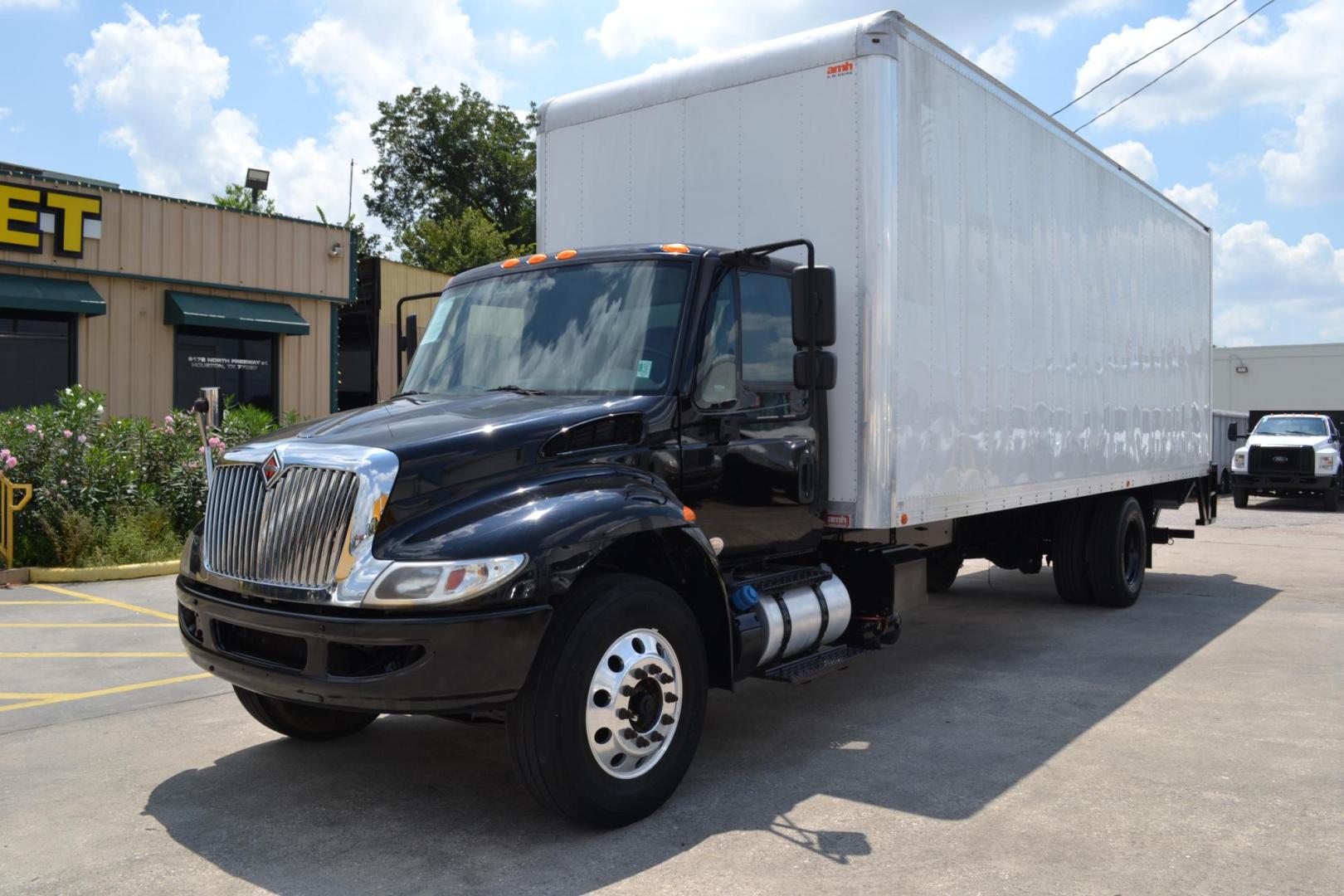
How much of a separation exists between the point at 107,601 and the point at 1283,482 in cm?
2464

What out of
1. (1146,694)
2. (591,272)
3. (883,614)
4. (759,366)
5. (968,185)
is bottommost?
(1146,694)

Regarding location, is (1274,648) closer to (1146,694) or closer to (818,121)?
(1146,694)

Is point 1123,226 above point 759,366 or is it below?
above

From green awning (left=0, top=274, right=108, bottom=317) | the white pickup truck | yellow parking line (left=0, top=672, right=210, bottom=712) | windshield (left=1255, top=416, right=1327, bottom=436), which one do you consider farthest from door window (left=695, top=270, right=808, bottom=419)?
windshield (left=1255, top=416, right=1327, bottom=436)

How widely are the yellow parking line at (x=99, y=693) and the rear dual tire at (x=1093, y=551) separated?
23.7 ft

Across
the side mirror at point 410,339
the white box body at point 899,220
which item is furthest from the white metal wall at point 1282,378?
the side mirror at point 410,339

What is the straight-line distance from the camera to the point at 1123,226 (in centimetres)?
974

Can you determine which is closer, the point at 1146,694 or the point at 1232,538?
the point at 1146,694

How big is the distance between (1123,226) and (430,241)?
34012 mm

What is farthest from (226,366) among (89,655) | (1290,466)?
(1290,466)

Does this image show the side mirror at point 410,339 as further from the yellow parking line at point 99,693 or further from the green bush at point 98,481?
the green bush at point 98,481

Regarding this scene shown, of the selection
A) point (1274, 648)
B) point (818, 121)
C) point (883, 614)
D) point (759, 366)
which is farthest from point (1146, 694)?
point (818, 121)

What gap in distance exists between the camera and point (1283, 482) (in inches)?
1003

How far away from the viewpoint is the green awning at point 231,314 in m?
18.2
